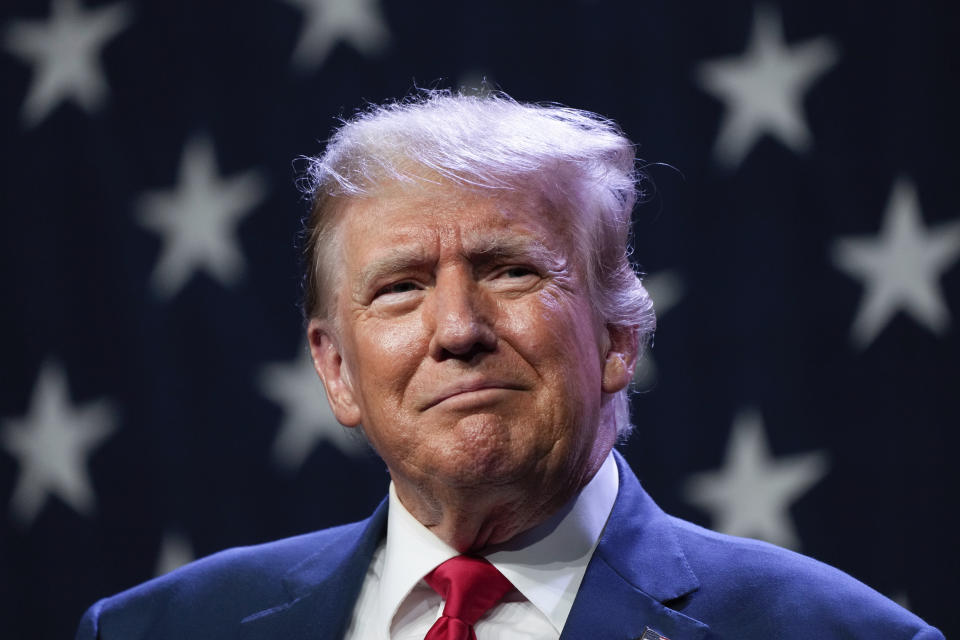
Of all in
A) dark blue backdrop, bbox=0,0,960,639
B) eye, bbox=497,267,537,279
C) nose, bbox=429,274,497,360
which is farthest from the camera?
dark blue backdrop, bbox=0,0,960,639

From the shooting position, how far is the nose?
1734 millimetres

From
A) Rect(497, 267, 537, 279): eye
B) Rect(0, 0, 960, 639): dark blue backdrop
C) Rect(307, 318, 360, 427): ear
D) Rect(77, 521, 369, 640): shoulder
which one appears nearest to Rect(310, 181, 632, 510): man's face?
Rect(497, 267, 537, 279): eye

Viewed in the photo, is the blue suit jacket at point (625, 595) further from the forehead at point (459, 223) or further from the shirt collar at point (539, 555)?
the forehead at point (459, 223)

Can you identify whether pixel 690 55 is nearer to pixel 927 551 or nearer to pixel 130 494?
pixel 927 551

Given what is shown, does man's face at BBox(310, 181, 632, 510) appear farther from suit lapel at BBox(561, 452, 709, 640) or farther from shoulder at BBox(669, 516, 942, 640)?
shoulder at BBox(669, 516, 942, 640)

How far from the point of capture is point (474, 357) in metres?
1.75

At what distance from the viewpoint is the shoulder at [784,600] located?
1780 millimetres

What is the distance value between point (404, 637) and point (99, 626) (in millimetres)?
725

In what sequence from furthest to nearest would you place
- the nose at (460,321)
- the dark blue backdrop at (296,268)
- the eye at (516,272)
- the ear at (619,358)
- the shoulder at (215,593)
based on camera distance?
the dark blue backdrop at (296,268) → the shoulder at (215,593) → the ear at (619,358) → the eye at (516,272) → the nose at (460,321)

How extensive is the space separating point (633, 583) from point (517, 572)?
0.62 feet

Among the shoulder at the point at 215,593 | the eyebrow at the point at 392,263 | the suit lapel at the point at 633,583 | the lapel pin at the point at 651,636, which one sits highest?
the eyebrow at the point at 392,263

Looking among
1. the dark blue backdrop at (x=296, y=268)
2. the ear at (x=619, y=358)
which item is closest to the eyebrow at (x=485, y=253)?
the ear at (x=619, y=358)

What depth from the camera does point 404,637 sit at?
189 cm

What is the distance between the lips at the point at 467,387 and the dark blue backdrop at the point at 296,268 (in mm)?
1225
